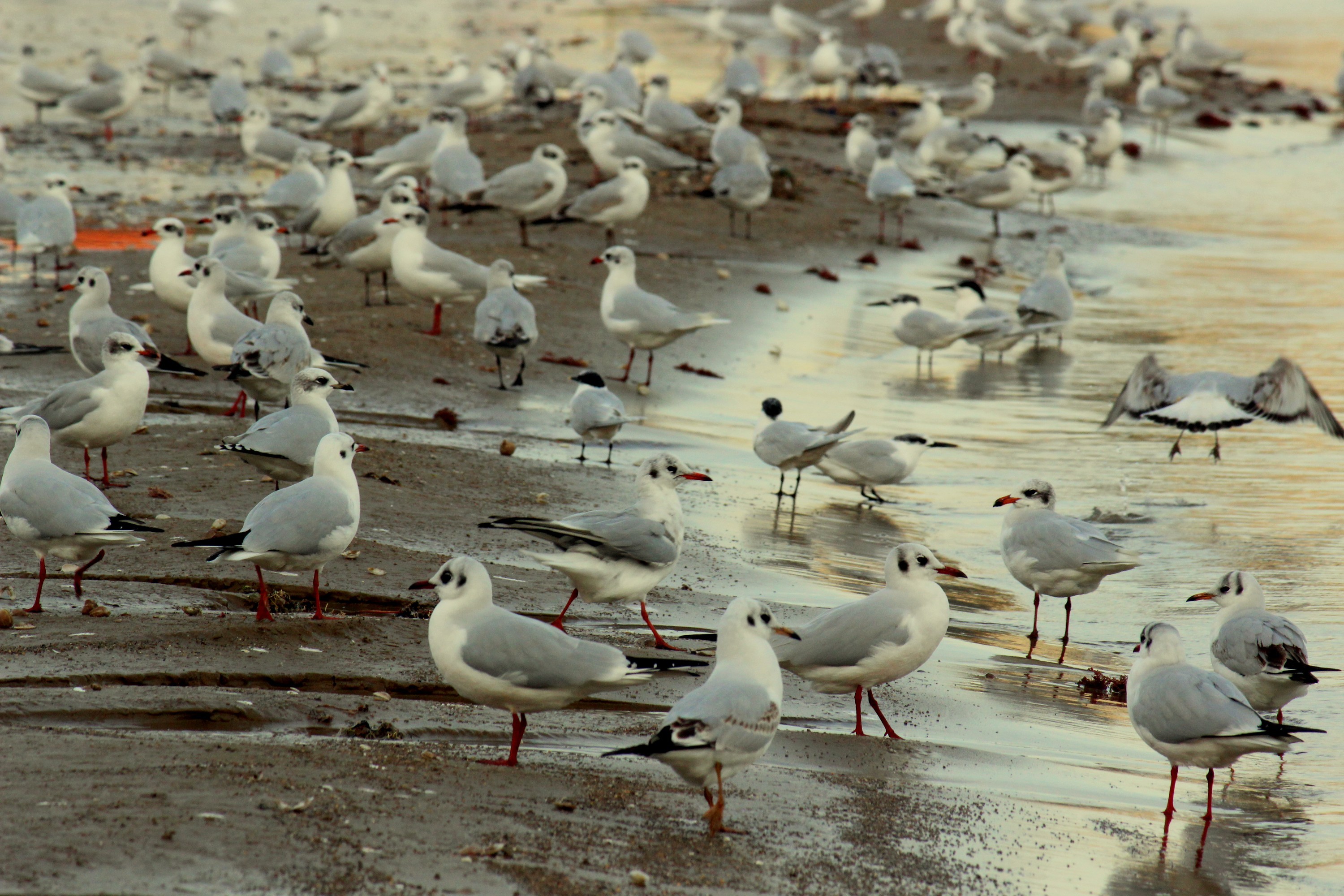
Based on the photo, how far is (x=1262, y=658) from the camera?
671 cm

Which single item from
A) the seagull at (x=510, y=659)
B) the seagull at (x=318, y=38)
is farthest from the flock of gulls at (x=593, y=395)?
the seagull at (x=318, y=38)

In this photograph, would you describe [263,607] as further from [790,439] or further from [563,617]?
[790,439]

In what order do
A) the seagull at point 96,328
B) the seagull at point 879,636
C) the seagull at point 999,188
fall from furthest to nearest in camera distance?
1. the seagull at point 999,188
2. the seagull at point 96,328
3. the seagull at point 879,636

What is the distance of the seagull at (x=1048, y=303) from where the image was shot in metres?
14.4

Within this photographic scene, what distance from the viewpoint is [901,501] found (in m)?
10.3

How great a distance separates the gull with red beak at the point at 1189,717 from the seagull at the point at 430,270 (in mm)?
7770

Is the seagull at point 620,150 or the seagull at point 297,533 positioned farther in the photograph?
the seagull at point 620,150

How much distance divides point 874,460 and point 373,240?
18.3ft

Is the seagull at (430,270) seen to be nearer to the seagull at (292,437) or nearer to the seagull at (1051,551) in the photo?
the seagull at (292,437)

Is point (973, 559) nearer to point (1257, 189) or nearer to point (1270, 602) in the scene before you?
point (1270, 602)

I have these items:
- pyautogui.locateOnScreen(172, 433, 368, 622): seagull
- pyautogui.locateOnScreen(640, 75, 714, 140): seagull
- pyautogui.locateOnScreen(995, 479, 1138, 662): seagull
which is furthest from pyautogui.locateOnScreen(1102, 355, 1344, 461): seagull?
pyautogui.locateOnScreen(640, 75, 714, 140): seagull

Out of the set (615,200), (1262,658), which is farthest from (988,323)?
(1262,658)

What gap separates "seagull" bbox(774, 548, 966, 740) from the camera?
623 cm

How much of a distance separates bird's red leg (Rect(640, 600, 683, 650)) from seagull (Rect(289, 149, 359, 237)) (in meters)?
8.66
